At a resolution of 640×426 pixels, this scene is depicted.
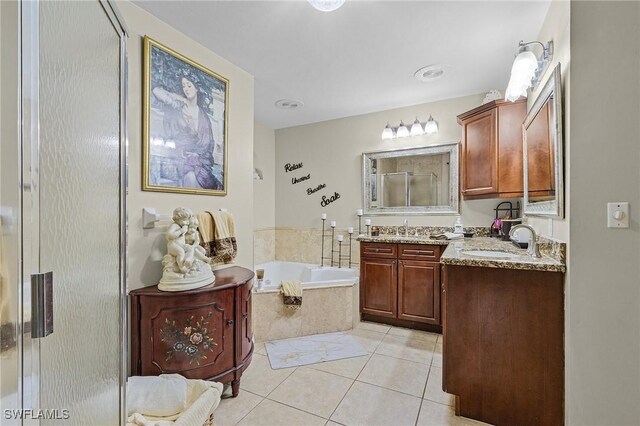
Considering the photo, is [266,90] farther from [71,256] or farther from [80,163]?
Result: [71,256]

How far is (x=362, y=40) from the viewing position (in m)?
2.05

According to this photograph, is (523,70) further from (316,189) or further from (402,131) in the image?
(316,189)

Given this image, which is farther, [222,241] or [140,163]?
[222,241]

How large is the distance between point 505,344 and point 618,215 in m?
0.84

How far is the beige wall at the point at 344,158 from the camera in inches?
123

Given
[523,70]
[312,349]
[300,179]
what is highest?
[523,70]

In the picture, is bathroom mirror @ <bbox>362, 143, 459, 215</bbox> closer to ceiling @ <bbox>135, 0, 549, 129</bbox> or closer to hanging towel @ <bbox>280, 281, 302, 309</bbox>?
ceiling @ <bbox>135, 0, 549, 129</bbox>

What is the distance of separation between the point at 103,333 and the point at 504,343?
6.25 feet

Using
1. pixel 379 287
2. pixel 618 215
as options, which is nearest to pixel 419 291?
pixel 379 287

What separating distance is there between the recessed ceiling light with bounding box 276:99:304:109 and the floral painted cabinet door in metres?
2.38

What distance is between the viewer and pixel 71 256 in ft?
2.49

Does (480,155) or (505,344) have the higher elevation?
(480,155)

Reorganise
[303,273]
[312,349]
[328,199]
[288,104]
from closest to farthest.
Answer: [312,349]
[288,104]
[303,273]
[328,199]

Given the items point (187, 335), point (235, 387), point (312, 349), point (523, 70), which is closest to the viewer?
point (187, 335)
